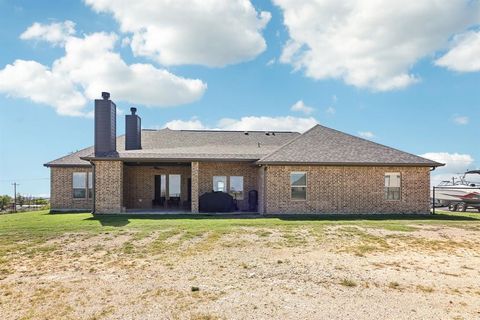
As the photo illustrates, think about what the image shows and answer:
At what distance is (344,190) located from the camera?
17.4 meters

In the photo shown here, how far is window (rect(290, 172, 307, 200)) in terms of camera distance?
56.3 feet

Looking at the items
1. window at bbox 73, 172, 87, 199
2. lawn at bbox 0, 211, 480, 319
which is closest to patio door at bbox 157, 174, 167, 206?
window at bbox 73, 172, 87, 199

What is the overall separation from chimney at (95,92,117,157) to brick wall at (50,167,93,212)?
2014mm

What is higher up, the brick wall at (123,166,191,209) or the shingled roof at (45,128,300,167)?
the shingled roof at (45,128,300,167)

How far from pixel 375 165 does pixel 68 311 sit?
15239mm

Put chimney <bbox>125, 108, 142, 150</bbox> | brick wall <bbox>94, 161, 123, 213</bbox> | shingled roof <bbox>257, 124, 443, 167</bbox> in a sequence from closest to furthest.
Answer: shingled roof <bbox>257, 124, 443, 167</bbox>, brick wall <bbox>94, 161, 123, 213</bbox>, chimney <bbox>125, 108, 142, 150</bbox>

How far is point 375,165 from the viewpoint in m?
17.4

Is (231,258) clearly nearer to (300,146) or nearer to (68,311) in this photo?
(68,311)

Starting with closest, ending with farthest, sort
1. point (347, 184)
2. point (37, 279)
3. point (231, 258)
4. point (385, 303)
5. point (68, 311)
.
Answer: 1. point (68, 311)
2. point (385, 303)
3. point (37, 279)
4. point (231, 258)
5. point (347, 184)

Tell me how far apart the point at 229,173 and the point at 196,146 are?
10.3 feet

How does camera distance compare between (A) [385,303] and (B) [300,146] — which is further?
(B) [300,146]

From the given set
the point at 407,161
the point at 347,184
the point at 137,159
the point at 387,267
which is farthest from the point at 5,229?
the point at 407,161

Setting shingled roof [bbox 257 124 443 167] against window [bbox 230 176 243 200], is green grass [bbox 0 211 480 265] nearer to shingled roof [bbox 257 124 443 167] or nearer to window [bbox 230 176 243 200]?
shingled roof [bbox 257 124 443 167]

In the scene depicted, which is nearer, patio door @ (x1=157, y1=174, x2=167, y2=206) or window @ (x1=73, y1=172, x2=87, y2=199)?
window @ (x1=73, y1=172, x2=87, y2=199)
